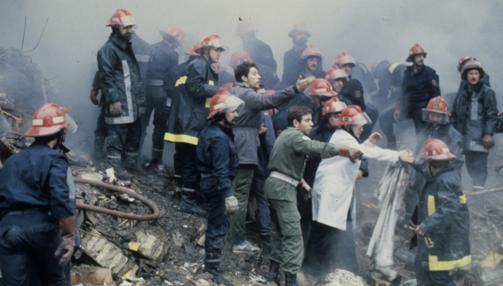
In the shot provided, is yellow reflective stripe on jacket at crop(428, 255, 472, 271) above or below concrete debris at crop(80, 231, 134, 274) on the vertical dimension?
A: above

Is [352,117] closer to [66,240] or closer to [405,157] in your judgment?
[405,157]

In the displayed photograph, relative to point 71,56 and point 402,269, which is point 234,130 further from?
point 71,56

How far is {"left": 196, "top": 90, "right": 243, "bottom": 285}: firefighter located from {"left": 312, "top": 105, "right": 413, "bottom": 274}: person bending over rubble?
1098 mm

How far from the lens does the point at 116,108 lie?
7.46 meters

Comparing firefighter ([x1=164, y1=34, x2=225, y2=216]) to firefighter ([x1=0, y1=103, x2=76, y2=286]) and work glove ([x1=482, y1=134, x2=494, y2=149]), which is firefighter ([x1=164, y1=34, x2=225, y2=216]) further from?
work glove ([x1=482, y1=134, x2=494, y2=149])

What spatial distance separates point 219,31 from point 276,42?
170 cm

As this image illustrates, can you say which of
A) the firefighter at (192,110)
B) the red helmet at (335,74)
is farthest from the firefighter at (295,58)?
the firefighter at (192,110)

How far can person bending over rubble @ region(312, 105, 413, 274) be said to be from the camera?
660 centimetres

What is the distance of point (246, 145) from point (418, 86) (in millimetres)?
3607

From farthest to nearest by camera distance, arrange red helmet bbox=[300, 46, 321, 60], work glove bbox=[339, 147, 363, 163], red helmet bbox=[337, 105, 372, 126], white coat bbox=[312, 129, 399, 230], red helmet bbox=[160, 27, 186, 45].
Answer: red helmet bbox=[160, 27, 186, 45] < red helmet bbox=[300, 46, 321, 60] < red helmet bbox=[337, 105, 372, 126] < white coat bbox=[312, 129, 399, 230] < work glove bbox=[339, 147, 363, 163]

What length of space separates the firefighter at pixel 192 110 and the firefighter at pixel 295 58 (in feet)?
7.82

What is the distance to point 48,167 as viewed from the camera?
4500 mm

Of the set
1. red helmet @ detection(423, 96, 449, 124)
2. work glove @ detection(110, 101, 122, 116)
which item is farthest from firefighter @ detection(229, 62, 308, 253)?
red helmet @ detection(423, 96, 449, 124)

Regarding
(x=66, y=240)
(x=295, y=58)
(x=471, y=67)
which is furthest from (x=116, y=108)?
(x=471, y=67)
